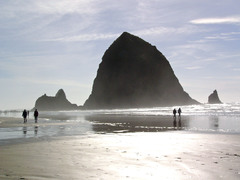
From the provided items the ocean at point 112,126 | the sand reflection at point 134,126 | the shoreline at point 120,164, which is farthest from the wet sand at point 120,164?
the sand reflection at point 134,126

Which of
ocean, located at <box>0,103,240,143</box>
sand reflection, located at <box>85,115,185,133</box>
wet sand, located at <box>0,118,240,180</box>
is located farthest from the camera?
sand reflection, located at <box>85,115,185,133</box>

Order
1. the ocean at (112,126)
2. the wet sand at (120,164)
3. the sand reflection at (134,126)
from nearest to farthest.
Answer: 1. the wet sand at (120,164)
2. the ocean at (112,126)
3. the sand reflection at (134,126)

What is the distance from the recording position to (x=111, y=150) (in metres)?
12.7

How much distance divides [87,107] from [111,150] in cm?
18372

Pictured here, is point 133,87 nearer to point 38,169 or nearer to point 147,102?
point 147,102

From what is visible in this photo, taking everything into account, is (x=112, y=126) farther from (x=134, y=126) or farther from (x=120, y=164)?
(x=120, y=164)

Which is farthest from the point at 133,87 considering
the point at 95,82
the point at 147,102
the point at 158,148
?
the point at 158,148

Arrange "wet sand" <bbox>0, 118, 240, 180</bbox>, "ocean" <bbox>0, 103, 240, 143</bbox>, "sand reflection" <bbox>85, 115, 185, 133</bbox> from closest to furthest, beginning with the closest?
"wet sand" <bbox>0, 118, 240, 180</bbox> < "ocean" <bbox>0, 103, 240, 143</bbox> < "sand reflection" <bbox>85, 115, 185, 133</bbox>

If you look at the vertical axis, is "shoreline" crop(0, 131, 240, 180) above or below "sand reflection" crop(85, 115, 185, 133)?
above

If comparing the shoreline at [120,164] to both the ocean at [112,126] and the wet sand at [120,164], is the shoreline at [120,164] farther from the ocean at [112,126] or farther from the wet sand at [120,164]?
the ocean at [112,126]

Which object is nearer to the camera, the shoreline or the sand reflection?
the shoreline

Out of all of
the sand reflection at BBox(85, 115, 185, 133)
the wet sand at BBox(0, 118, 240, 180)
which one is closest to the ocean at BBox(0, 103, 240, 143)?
the sand reflection at BBox(85, 115, 185, 133)

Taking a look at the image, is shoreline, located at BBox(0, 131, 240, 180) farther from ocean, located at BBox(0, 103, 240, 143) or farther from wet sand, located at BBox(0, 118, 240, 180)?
ocean, located at BBox(0, 103, 240, 143)

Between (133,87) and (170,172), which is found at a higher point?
(133,87)
